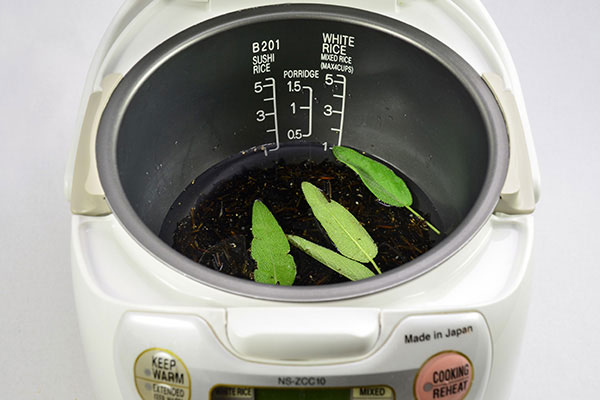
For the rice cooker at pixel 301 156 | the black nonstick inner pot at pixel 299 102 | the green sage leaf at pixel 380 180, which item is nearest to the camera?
the rice cooker at pixel 301 156

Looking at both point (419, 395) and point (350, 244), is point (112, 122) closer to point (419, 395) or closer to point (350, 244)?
point (350, 244)

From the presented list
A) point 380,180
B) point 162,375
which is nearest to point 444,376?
point 162,375

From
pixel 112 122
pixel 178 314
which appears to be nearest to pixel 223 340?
pixel 178 314

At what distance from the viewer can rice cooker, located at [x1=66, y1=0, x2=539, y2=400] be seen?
24.9 inches

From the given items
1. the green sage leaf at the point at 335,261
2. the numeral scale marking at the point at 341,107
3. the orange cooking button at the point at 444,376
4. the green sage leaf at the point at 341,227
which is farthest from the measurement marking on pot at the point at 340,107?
the orange cooking button at the point at 444,376

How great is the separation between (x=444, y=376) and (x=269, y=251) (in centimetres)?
32

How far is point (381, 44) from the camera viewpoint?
37.5 inches

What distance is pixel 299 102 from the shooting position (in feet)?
3.48

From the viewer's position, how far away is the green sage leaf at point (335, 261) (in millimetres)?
885

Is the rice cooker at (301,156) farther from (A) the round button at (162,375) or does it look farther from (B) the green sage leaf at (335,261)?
(B) the green sage leaf at (335,261)

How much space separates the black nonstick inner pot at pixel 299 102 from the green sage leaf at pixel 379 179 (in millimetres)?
42

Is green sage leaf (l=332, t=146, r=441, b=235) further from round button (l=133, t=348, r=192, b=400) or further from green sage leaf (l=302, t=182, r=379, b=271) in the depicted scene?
round button (l=133, t=348, r=192, b=400)

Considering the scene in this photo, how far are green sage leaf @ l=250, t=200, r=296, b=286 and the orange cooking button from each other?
0.26 meters

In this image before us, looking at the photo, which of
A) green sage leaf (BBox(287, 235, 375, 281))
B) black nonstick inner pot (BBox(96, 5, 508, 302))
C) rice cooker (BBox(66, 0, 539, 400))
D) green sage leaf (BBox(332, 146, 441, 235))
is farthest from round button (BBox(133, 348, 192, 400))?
green sage leaf (BBox(332, 146, 441, 235))
